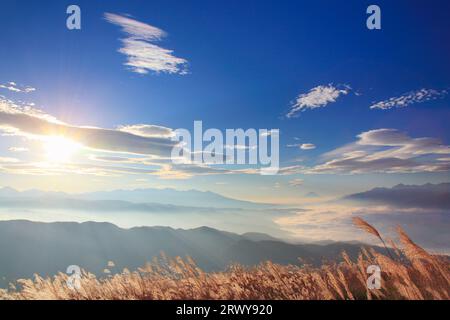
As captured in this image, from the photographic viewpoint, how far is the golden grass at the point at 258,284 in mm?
8438

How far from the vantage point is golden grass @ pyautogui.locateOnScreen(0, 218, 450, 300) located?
8.44 metres

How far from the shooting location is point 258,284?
9594 mm
